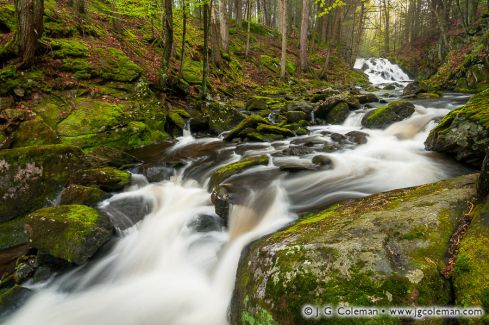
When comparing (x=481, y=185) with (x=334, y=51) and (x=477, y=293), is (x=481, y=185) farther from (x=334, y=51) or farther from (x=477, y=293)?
(x=334, y=51)

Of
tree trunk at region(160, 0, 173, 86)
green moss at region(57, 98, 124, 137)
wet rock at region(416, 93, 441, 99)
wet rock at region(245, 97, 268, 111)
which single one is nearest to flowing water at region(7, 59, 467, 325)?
green moss at region(57, 98, 124, 137)

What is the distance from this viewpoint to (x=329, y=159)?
680 centimetres

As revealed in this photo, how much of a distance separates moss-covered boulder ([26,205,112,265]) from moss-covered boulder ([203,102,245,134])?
6.60m

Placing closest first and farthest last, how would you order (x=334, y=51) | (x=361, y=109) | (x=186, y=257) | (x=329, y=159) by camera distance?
(x=186, y=257) < (x=329, y=159) < (x=361, y=109) < (x=334, y=51)

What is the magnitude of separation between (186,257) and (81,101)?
7.06m

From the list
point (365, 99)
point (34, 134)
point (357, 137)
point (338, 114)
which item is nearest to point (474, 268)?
point (357, 137)

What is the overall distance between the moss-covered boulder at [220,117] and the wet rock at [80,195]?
5602mm

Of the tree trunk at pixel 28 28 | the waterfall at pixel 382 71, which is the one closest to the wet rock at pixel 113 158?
the tree trunk at pixel 28 28

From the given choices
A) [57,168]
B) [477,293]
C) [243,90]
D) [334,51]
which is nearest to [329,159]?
[477,293]

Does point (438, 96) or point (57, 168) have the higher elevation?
point (438, 96)

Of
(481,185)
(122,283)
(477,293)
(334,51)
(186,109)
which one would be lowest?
(122,283)

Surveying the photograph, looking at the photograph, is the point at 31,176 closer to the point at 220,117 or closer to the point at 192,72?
the point at 220,117

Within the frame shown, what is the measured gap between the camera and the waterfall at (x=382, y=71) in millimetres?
34338

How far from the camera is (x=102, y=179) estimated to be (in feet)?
21.1
